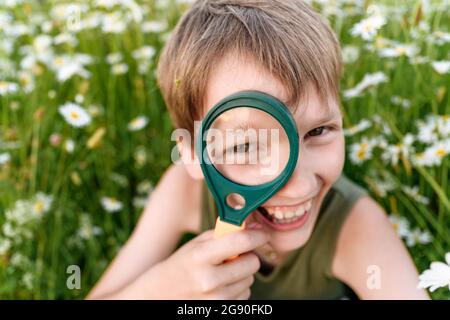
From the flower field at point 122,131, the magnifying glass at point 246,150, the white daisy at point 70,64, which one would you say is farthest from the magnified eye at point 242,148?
the white daisy at point 70,64

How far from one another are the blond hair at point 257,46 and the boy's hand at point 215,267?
228 mm

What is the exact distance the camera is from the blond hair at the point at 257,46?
944 millimetres

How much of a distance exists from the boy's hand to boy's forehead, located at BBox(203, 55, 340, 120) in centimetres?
23

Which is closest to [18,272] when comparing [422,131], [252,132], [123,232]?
[123,232]

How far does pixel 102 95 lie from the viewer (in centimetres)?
180

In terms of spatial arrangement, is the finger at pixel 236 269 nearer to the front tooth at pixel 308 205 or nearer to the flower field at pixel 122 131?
the front tooth at pixel 308 205

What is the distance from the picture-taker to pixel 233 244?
38.8 inches

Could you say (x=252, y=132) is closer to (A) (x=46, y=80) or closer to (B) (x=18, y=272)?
(B) (x=18, y=272)

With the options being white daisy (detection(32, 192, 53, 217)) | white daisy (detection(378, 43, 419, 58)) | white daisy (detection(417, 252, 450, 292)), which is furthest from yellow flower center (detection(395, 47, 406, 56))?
white daisy (detection(32, 192, 53, 217))

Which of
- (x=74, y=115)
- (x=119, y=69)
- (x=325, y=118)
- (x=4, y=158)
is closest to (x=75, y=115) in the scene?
(x=74, y=115)

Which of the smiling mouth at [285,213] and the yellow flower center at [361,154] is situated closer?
the smiling mouth at [285,213]

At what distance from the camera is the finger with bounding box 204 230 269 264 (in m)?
0.98

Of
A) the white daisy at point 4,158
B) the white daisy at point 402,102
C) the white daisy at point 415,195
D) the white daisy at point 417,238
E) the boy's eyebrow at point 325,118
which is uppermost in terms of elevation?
the white daisy at point 402,102
